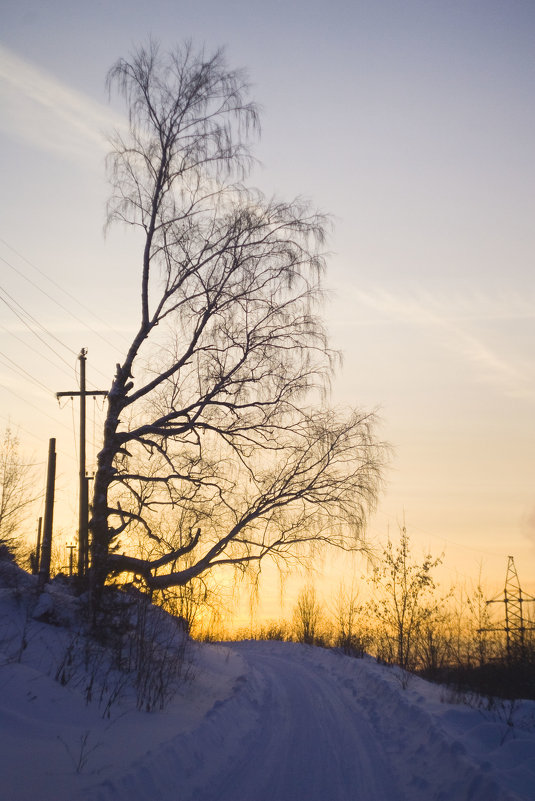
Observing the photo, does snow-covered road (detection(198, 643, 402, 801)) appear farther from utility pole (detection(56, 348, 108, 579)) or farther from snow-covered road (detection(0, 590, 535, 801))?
utility pole (detection(56, 348, 108, 579))

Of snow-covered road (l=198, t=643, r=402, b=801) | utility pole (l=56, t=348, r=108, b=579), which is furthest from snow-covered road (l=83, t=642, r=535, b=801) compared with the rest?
utility pole (l=56, t=348, r=108, b=579)

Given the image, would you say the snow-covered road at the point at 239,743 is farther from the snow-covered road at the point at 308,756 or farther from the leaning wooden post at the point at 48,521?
the leaning wooden post at the point at 48,521

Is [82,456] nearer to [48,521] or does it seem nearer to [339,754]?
[48,521]

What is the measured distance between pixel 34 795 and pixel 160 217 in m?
13.2

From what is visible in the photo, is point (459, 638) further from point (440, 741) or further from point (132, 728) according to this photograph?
point (132, 728)

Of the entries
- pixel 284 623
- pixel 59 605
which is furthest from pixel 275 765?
pixel 284 623

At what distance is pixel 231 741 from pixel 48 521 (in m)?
9.00

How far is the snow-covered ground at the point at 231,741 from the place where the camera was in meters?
7.05

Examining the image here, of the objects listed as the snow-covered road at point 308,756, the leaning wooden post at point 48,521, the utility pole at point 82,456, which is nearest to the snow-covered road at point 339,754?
the snow-covered road at point 308,756

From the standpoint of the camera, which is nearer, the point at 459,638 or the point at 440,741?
the point at 440,741

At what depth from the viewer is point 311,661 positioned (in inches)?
901

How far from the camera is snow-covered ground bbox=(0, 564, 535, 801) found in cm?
705

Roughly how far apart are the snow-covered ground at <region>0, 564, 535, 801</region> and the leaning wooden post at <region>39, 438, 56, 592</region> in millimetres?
625


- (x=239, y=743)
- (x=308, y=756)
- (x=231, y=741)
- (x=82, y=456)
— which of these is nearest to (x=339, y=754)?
(x=308, y=756)
